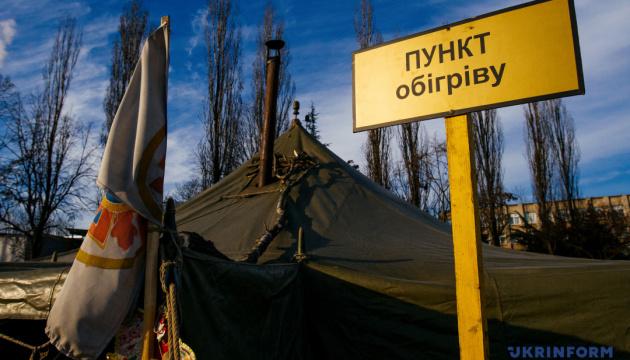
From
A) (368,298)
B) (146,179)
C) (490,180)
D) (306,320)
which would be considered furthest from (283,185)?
(490,180)

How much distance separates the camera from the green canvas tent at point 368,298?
2.67 m

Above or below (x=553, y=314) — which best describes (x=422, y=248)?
above

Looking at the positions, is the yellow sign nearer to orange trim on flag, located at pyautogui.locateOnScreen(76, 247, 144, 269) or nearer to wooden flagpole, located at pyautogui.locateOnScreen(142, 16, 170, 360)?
wooden flagpole, located at pyautogui.locateOnScreen(142, 16, 170, 360)

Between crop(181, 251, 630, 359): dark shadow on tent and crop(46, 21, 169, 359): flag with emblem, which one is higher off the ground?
crop(46, 21, 169, 359): flag with emblem

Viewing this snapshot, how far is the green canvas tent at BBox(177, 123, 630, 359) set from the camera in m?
2.67

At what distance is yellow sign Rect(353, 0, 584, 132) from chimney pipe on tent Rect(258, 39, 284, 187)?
10.2ft

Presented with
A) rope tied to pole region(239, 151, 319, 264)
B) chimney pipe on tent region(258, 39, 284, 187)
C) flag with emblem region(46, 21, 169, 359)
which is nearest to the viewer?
flag with emblem region(46, 21, 169, 359)

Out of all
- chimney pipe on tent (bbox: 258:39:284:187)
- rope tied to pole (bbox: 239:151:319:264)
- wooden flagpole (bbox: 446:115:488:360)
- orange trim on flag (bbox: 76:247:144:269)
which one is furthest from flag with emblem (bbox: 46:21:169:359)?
chimney pipe on tent (bbox: 258:39:284:187)

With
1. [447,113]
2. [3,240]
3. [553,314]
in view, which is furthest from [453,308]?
[3,240]

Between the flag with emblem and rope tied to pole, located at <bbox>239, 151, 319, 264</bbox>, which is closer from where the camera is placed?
the flag with emblem

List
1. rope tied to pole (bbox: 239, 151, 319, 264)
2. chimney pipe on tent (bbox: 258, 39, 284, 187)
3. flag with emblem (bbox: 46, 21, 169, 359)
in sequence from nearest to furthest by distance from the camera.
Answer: flag with emblem (bbox: 46, 21, 169, 359)
rope tied to pole (bbox: 239, 151, 319, 264)
chimney pipe on tent (bbox: 258, 39, 284, 187)

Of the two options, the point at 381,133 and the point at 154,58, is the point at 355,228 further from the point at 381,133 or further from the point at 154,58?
the point at 381,133

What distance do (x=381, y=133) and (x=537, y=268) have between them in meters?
15.6

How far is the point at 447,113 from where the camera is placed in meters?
1.85
